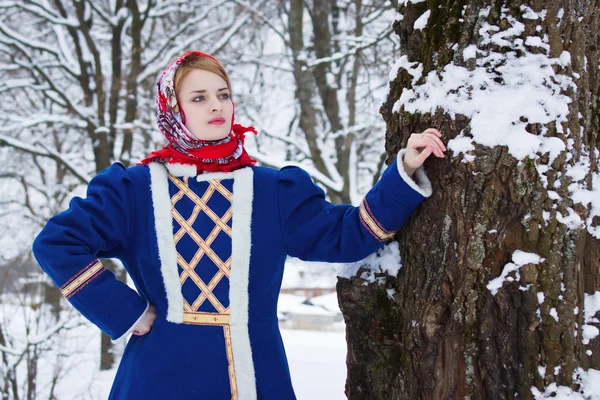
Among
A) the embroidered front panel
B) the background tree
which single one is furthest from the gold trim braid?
the background tree

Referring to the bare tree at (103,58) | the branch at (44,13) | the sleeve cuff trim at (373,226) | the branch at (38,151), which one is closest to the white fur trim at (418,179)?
the sleeve cuff trim at (373,226)

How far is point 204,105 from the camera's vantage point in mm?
1932

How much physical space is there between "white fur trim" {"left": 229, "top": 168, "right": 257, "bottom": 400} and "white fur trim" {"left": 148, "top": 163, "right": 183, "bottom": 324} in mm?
172

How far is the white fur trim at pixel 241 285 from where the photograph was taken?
5.97 feet

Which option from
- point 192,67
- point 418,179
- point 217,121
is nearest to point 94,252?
point 217,121

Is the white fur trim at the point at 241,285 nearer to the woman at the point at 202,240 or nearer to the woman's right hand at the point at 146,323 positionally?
the woman at the point at 202,240

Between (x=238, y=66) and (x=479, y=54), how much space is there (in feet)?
25.8

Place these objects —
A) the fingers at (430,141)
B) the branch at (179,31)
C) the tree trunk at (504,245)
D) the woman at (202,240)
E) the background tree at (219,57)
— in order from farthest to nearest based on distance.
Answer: the branch at (179,31) < the background tree at (219,57) < the woman at (202,240) < the fingers at (430,141) < the tree trunk at (504,245)

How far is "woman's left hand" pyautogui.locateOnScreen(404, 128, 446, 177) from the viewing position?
5.42 feet

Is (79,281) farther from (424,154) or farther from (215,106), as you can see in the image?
(424,154)

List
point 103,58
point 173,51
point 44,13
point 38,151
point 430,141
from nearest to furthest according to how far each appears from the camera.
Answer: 1. point 430,141
2. point 38,151
3. point 44,13
4. point 173,51
5. point 103,58

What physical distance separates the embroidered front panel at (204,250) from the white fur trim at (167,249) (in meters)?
0.02

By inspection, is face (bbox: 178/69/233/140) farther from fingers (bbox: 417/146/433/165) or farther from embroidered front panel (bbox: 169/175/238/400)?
fingers (bbox: 417/146/433/165)

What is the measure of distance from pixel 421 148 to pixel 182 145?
0.80 m
